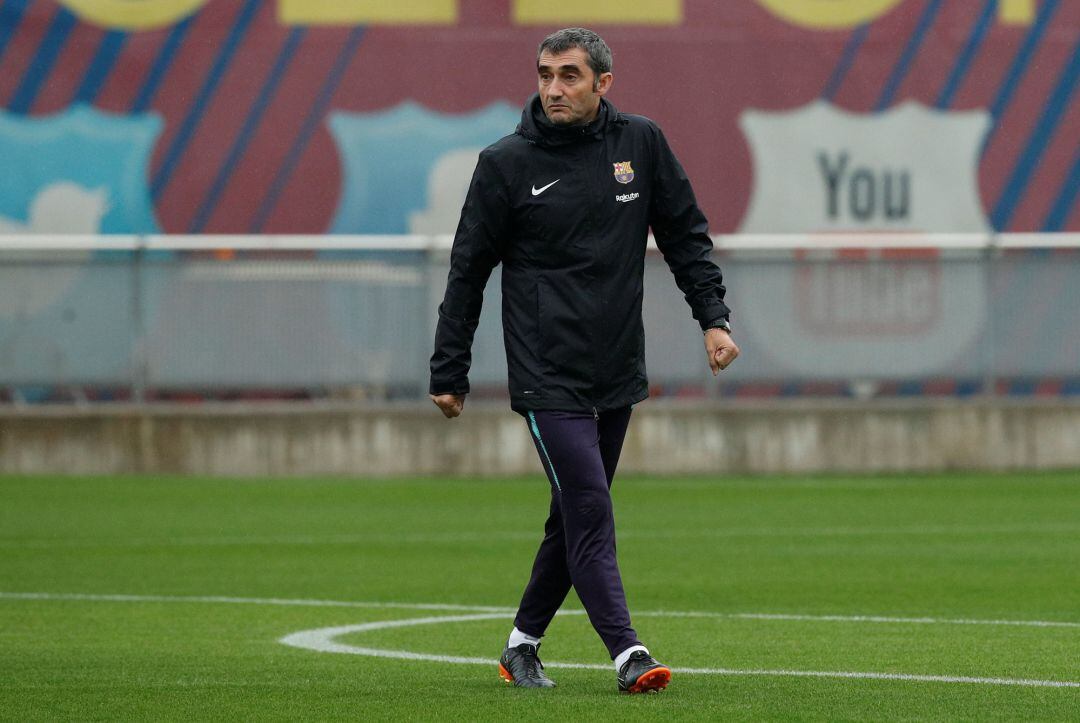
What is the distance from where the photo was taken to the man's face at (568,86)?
6195mm

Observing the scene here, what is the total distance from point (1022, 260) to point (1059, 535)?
6119 millimetres

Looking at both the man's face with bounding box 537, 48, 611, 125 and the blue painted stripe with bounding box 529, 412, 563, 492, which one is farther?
the blue painted stripe with bounding box 529, 412, 563, 492

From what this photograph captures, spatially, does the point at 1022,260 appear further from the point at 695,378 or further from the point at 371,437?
the point at 371,437

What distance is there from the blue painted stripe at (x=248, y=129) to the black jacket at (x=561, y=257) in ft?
45.0

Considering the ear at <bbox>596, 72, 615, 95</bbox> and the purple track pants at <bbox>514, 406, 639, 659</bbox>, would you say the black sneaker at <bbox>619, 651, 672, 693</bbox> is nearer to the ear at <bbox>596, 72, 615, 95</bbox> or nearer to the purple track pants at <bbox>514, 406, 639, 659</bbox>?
the purple track pants at <bbox>514, 406, 639, 659</bbox>

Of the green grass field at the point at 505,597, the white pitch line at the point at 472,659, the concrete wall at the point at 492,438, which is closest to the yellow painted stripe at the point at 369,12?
the concrete wall at the point at 492,438

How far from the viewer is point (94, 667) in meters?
7.13

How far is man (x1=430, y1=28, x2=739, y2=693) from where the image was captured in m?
6.26

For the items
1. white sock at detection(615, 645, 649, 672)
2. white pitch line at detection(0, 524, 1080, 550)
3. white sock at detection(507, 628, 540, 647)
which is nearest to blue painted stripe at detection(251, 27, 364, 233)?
white pitch line at detection(0, 524, 1080, 550)

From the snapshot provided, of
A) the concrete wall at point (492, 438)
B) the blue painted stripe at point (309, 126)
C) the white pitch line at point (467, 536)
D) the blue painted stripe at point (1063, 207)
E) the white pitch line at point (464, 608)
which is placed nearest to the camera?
the white pitch line at point (464, 608)

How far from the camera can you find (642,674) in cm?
612

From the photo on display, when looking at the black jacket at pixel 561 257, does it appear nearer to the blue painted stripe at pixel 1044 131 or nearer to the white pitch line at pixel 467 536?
the white pitch line at pixel 467 536

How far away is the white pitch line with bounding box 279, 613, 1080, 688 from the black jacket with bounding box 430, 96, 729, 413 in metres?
1.02

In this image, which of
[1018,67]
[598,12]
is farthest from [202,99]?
[1018,67]
